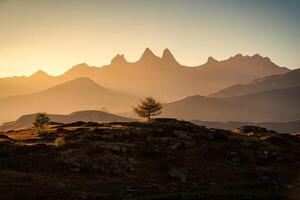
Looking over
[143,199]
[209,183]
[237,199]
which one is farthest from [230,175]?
[143,199]

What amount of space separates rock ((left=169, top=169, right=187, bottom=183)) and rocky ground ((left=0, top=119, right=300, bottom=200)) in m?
0.07

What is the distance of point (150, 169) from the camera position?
146 ft

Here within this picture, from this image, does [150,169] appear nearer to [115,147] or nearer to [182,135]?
[115,147]

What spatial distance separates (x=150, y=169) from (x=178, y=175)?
14.2 ft

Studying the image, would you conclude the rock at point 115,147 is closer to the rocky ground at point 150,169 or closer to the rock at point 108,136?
the rocky ground at point 150,169

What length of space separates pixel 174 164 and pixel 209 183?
730 centimetres

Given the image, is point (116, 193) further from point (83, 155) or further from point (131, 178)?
point (83, 155)

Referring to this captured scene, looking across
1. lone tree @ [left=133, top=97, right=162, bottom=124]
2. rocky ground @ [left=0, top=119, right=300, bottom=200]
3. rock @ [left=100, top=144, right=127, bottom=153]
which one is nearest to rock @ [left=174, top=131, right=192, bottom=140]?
rocky ground @ [left=0, top=119, right=300, bottom=200]

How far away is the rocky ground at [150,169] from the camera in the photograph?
3384 cm

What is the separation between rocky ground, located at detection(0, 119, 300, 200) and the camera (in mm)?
33844

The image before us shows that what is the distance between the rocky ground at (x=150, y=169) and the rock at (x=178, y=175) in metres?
0.07

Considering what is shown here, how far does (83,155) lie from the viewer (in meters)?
45.0

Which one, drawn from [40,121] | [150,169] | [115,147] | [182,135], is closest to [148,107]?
[182,135]

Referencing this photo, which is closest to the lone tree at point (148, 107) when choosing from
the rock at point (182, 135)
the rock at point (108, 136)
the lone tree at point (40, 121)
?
the rock at point (182, 135)
